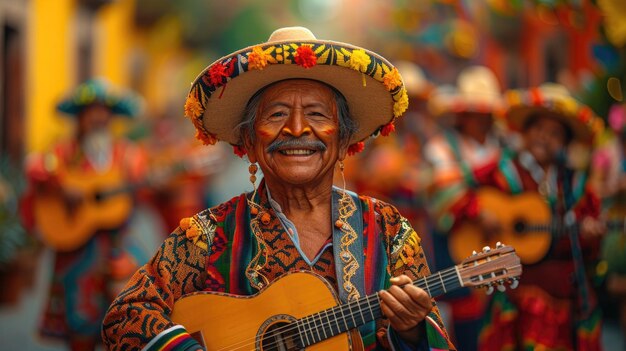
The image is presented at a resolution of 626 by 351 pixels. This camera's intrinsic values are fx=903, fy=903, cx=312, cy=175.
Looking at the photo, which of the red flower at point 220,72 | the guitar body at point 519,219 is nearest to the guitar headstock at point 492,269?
the red flower at point 220,72

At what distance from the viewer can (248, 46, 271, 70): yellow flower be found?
3.25 metres

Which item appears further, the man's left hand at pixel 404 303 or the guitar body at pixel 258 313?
the guitar body at pixel 258 313

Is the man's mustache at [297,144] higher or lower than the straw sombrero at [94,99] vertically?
lower

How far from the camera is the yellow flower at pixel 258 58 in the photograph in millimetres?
3252

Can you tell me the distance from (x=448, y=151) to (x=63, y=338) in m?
3.97

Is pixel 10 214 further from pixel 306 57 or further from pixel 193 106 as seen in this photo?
pixel 306 57

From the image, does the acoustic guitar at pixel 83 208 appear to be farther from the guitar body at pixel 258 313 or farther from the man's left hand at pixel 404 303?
the man's left hand at pixel 404 303

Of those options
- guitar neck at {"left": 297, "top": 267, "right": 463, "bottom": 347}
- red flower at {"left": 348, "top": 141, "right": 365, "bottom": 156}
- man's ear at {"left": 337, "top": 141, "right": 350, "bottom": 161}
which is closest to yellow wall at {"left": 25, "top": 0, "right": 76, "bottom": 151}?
red flower at {"left": 348, "top": 141, "right": 365, "bottom": 156}

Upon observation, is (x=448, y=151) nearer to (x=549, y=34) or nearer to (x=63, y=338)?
(x=63, y=338)

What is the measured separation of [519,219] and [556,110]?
0.78 metres

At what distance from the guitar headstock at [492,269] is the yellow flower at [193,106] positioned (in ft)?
3.91

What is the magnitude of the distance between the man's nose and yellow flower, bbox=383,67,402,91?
13.2 inches

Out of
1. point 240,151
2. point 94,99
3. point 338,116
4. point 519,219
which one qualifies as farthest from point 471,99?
point 338,116

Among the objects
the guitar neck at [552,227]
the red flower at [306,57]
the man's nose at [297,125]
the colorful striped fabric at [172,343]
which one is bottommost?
the guitar neck at [552,227]
